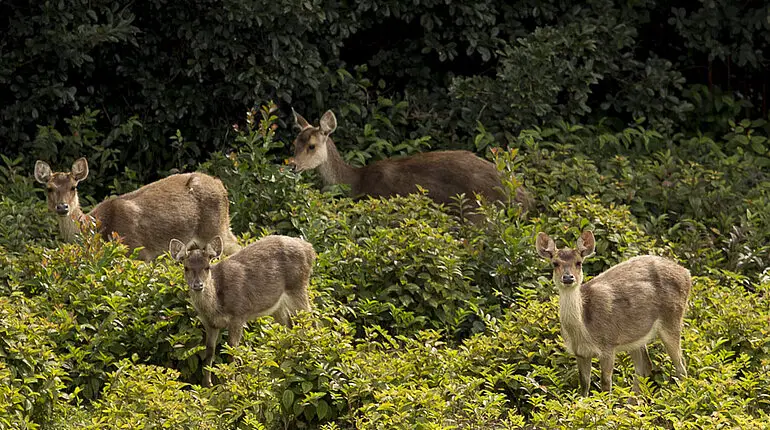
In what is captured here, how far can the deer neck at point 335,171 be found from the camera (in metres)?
13.7

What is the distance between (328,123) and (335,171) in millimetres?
484

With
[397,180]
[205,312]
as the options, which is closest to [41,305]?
[205,312]

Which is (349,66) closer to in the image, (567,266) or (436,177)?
(436,177)

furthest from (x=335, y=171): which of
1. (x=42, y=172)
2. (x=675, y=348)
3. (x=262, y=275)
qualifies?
(x=675, y=348)

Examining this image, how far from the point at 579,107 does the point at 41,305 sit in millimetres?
7294

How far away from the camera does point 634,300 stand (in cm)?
927

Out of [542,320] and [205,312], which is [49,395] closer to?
[205,312]

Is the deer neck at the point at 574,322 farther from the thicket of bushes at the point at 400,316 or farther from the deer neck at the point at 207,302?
the deer neck at the point at 207,302

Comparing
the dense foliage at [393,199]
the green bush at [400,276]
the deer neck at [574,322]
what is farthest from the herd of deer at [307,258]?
the green bush at [400,276]

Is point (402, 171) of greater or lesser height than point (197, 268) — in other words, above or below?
below

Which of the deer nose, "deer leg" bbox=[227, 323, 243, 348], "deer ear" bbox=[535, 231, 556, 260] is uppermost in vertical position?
"deer ear" bbox=[535, 231, 556, 260]

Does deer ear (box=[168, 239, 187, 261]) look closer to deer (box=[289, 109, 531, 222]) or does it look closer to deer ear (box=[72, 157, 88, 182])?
deer ear (box=[72, 157, 88, 182])

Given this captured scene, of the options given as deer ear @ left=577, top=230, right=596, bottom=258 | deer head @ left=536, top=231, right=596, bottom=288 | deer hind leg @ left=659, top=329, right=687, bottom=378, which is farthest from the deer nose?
deer hind leg @ left=659, top=329, right=687, bottom=378

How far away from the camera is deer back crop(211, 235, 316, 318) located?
32.3 feet
